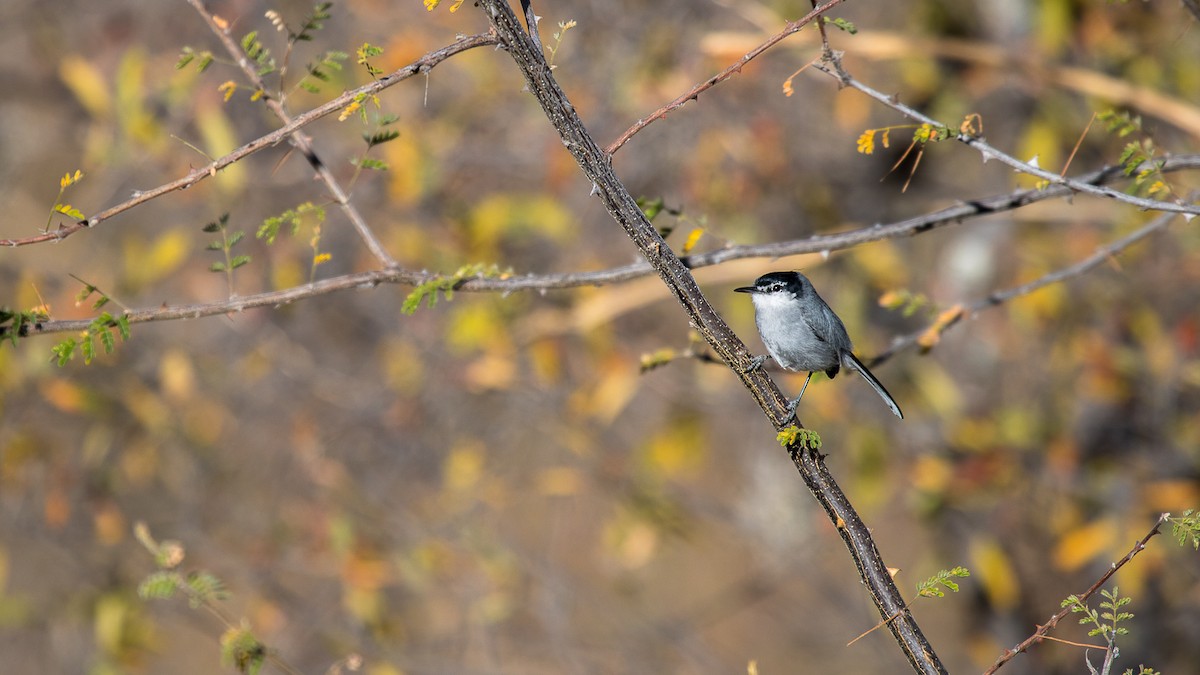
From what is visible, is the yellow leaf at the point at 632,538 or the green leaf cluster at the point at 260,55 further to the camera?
the yellow leaf at the point at 632,538

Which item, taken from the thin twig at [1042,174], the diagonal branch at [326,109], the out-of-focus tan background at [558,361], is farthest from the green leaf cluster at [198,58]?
the out-of-focus tan background at [558,361]

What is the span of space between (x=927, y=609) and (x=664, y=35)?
5.30 metres

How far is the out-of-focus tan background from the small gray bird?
63.1 inches

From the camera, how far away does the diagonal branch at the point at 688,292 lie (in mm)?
2025

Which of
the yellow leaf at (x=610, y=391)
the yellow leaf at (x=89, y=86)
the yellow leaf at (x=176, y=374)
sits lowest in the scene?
the yellow leaf at (x=610, y=391)

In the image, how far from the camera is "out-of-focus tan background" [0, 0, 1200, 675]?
5434 millimetres

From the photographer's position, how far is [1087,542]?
5129 mm

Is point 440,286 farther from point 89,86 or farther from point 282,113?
point 89,86

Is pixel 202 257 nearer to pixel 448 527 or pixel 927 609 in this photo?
→ pixel 448 527

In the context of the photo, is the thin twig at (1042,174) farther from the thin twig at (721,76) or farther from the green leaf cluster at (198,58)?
the green leaf cluster at (198,58)

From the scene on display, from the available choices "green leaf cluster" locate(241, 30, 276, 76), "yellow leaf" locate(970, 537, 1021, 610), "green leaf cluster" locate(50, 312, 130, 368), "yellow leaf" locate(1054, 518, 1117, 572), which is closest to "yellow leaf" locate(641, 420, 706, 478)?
"yellow leaf" locate(970, 537, 1021, 610)

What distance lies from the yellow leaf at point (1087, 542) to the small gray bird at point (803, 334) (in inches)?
99.6

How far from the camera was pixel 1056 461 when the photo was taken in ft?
18.4

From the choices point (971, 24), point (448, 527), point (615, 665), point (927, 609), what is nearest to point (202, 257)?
point (448, 527)
